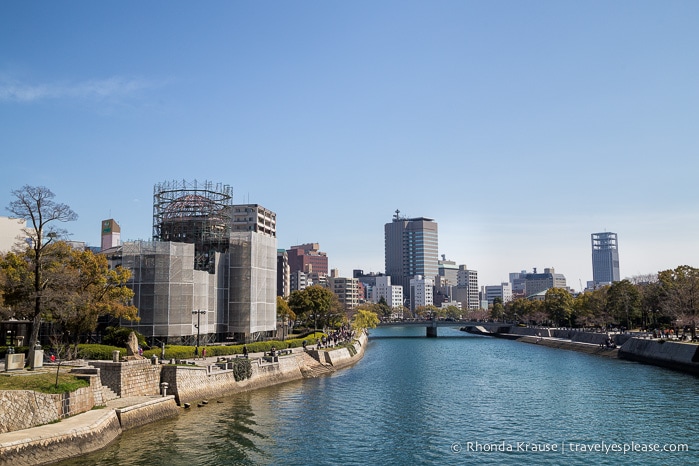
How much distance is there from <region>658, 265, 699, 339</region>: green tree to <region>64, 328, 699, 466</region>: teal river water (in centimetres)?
2214

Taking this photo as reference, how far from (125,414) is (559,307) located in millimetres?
128906

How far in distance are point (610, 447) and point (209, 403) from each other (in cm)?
2982

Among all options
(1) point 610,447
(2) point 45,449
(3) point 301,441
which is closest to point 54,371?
(2) point 45,449

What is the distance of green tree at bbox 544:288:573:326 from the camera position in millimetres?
143900

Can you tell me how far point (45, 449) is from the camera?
92.8 ft

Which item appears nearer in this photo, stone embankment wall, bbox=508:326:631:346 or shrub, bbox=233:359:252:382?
shrub, bbox=233:359:252:382

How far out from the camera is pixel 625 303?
11319 cm

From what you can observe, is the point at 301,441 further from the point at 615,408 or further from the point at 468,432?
the point at 615,408

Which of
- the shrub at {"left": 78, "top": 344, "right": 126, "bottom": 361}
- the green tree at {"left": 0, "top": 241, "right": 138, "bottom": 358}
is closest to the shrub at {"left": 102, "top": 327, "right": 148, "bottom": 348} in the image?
the green tree at {"left": 0, "top": 241, "right": 138, "bottom": 358}

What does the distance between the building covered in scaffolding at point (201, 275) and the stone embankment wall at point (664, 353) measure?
53.9 meters

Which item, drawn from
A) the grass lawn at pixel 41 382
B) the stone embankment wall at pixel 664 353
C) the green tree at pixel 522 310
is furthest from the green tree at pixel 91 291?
the green tree at pixel 522 310

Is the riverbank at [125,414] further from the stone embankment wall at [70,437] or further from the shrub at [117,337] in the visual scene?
the shrub at [117,337]

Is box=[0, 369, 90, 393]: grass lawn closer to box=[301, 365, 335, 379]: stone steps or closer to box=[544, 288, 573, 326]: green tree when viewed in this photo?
box=[301, 365, 335, 379]: stone steps

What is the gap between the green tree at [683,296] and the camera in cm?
8381
